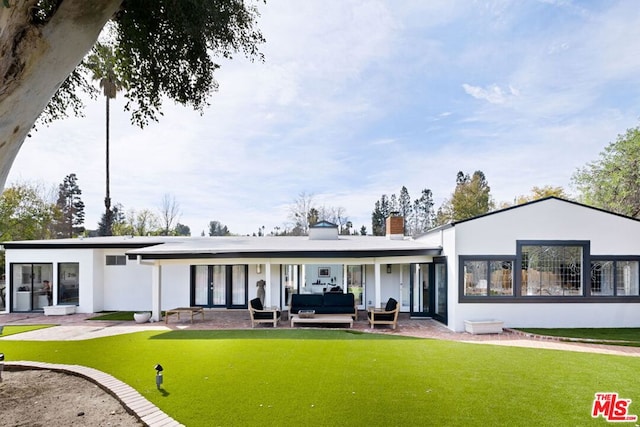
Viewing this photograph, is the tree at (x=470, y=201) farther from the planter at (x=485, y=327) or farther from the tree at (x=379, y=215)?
the planter at (x=485, y=327)

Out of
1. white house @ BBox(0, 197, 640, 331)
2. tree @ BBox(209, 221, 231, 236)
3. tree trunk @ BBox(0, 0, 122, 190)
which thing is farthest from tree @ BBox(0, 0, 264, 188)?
tree @ BBox(209, 221, 231, 236)

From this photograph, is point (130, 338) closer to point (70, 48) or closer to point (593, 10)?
point (70, 48)

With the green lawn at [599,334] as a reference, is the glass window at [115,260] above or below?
above

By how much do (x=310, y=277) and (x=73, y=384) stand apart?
10.9 m

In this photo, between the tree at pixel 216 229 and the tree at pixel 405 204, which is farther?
the tree at pixel 216 229

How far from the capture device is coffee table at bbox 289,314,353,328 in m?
12.4

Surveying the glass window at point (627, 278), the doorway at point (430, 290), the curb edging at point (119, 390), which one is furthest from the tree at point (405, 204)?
the curb edging at point (119, 390)

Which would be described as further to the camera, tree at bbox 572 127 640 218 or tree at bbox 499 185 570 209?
tree at bbox 499 185 570 209

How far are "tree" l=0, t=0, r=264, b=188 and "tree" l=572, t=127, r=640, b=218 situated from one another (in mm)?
20387

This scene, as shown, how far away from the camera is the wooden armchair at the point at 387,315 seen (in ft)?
40.2

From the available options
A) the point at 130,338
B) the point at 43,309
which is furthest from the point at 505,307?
the point at 43,309

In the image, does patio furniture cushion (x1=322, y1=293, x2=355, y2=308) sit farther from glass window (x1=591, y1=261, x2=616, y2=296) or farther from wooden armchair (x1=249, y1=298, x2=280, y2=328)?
glass window (x1=591, y1=261, x2=616, y2=296)

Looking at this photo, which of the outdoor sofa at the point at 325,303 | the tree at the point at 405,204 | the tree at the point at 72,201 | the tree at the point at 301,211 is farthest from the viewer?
the tree at the point at 405,204

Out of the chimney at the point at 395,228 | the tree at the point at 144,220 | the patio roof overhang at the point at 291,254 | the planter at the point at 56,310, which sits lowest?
the planter at the point at 56,310
